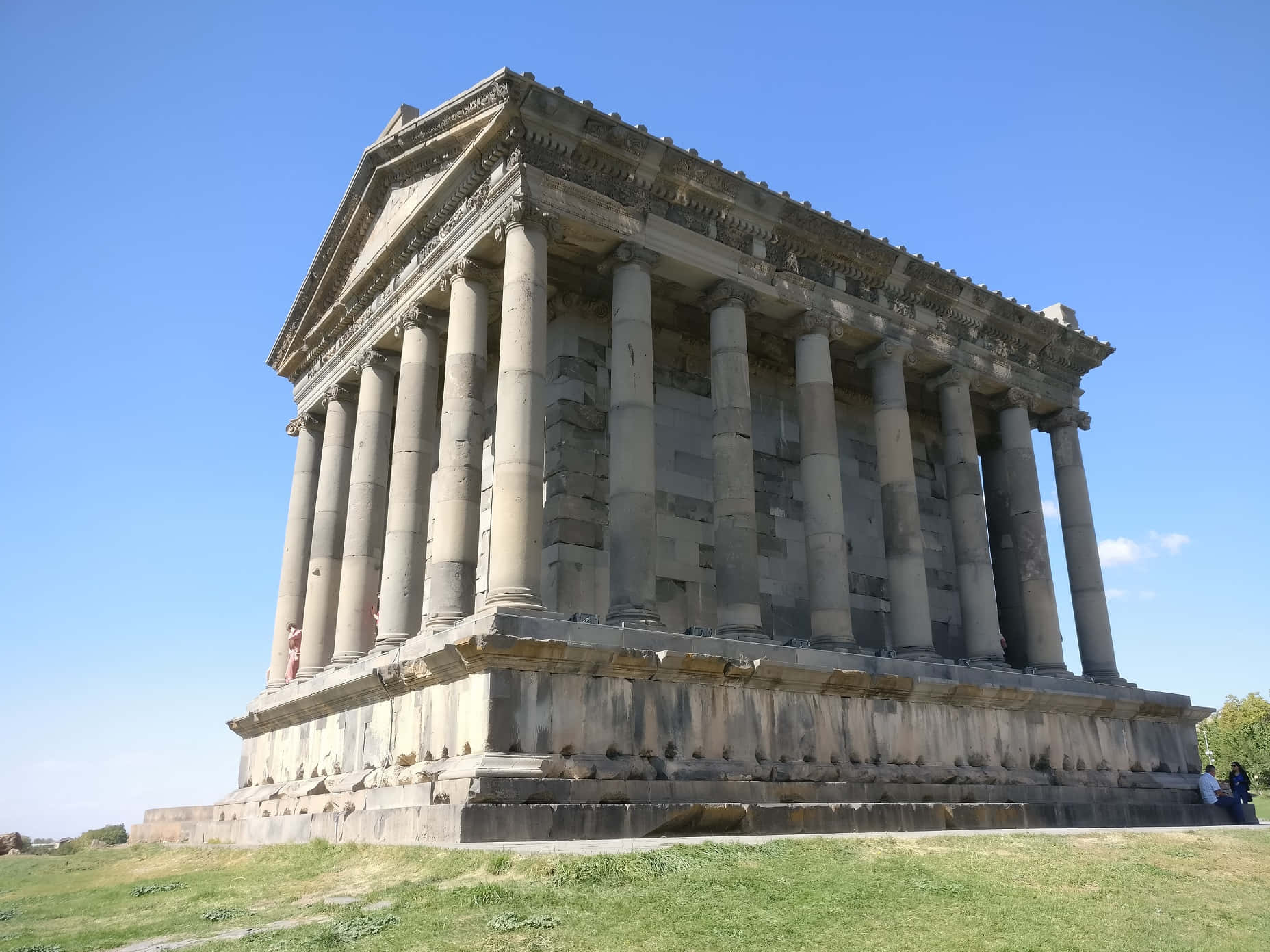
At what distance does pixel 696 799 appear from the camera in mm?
15797

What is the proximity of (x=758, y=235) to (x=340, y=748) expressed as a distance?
13876 mm

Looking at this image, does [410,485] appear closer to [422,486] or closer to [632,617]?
[422,486]

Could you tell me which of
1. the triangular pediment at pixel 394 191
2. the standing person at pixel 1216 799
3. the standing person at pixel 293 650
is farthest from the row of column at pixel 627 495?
the standing person at pixel 1216 799

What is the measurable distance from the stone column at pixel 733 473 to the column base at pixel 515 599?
4115 mm

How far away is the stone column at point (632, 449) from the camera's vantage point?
17.6 metres

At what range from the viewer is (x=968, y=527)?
2428cm

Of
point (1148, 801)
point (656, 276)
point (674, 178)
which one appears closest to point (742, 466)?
point (656, 276)

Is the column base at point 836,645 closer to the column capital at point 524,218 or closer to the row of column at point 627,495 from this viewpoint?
the row of column at point 627,495

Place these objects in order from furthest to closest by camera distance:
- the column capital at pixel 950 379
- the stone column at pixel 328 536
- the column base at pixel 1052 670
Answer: the column capital at pixel 950 379
the column base at pixel 1052 670
the stone column at pixel 328 536

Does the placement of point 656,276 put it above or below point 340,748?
above

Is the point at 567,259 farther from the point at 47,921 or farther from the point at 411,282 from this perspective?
the point at 47,921

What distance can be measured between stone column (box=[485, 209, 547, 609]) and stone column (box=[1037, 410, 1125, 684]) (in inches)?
650

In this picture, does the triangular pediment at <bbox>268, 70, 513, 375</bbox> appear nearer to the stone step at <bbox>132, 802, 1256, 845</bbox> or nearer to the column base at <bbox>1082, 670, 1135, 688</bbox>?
the stone step at <bbox>132, 802, 1256, 845</bbox>

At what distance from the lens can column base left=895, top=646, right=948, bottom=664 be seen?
851 inches
